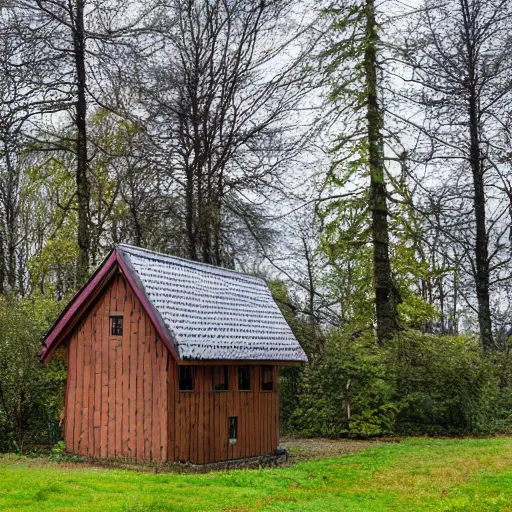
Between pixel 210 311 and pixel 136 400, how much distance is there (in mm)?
2962

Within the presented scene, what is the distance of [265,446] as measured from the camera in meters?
18.8

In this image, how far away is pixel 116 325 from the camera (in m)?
17.2

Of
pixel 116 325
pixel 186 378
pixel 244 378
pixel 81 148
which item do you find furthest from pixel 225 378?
pixel 81 148

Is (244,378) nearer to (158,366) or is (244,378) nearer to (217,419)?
(217,419)

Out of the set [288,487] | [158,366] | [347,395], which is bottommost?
[288,487]

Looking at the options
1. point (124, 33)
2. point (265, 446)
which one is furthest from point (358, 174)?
point (265, 446)

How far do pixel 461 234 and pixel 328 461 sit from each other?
601 inches

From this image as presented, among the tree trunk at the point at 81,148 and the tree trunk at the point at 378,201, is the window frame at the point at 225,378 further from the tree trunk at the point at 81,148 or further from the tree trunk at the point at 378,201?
the tree trunk at the point at 378,201

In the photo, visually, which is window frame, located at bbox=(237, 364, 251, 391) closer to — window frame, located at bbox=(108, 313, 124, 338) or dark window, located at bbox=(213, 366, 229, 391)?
dark window, located at bbox=(213, 366, 229, 391)

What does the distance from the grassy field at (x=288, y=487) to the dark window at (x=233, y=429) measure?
205cm

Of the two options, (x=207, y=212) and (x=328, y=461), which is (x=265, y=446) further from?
(x=207, y=212)

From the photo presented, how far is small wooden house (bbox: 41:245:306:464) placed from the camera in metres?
16.2

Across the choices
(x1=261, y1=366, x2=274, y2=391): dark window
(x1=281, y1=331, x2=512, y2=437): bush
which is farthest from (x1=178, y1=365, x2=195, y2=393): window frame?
(x1=281, y1=331, x2=512, y2=437): bush

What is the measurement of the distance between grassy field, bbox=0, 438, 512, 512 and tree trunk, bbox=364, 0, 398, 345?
35.7ft
